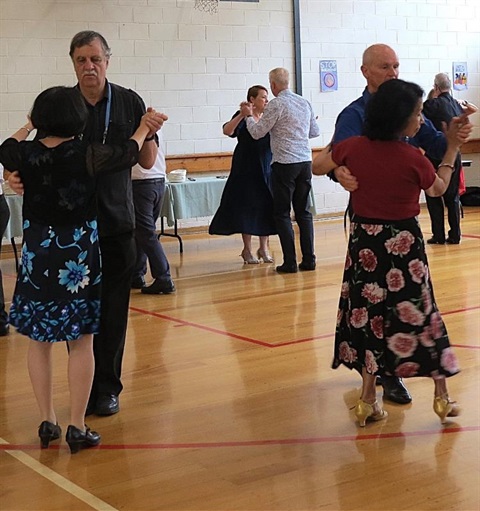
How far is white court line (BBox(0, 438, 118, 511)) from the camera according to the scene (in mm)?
2861

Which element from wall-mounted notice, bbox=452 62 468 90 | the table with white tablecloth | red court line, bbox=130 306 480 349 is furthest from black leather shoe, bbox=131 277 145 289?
wall-mounted notice, bbox=452 62 468 90

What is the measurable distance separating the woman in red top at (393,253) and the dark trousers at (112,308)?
2.81ft

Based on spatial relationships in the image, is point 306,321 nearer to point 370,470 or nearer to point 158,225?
point 370,470

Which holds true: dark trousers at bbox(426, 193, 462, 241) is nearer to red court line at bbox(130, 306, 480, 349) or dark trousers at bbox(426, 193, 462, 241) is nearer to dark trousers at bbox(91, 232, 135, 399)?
red court line at bbox(130, 306, 480, 349)

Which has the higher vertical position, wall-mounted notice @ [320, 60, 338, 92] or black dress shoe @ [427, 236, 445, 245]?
wall-mounted notice @ [320, 60, 338, 92]

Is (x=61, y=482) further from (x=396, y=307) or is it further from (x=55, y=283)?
(x=396, y=307)

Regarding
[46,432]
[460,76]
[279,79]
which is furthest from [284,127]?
[460,76]

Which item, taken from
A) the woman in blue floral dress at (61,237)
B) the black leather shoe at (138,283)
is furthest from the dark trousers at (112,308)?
the black leather shoe at (138,283)

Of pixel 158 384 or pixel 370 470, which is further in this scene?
pixel 158 384

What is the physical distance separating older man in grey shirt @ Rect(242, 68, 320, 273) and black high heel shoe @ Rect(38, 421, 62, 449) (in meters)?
4.10

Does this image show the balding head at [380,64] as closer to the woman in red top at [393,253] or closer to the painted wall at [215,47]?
the woman in red top at [393,253]

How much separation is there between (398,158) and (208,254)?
5.43m

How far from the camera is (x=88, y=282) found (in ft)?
10.9

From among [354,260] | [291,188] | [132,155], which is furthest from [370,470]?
[291,188]
